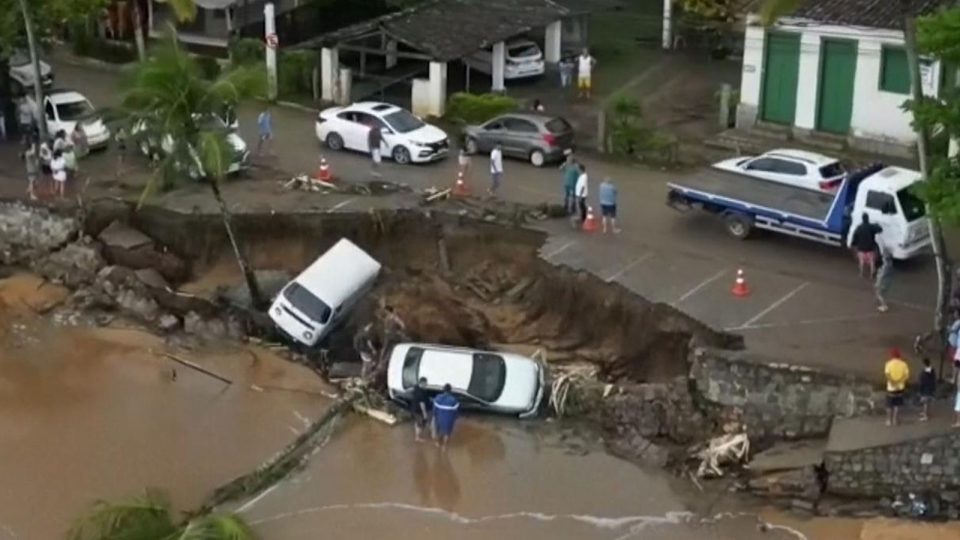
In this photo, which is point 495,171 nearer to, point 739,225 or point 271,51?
point 739,225

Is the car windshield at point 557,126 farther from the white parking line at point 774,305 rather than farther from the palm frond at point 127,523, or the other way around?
the palm frond at point 127,523

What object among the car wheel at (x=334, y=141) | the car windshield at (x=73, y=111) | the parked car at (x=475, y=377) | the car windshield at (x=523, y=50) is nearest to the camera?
the parked car at (x=475, y=377)

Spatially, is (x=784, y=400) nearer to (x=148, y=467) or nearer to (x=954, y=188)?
(x=954, y=188)

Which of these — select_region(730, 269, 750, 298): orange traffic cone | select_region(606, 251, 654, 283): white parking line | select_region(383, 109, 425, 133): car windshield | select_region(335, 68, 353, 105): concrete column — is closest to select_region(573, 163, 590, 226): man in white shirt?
select_region(606, 251, 654, 283): white parking line

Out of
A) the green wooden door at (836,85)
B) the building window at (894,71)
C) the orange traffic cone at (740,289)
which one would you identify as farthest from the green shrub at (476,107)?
the orange traffic cone at (740,289)

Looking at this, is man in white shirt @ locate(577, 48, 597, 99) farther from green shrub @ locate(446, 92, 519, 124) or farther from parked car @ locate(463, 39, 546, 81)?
green shrub @ locate(446, 92, 519, 124)

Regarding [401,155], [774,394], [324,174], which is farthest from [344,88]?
[774,394]

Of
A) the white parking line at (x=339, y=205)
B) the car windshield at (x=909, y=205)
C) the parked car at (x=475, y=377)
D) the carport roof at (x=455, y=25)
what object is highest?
the carport roof at (x=455, y=25)
